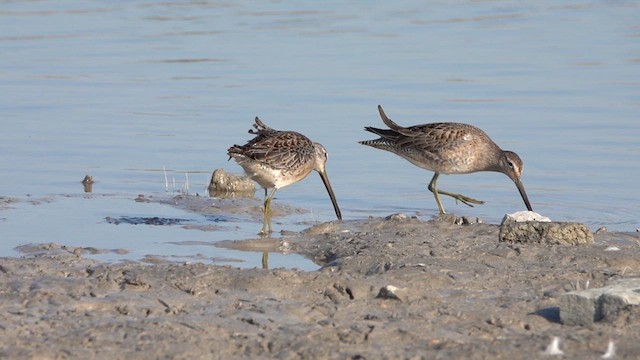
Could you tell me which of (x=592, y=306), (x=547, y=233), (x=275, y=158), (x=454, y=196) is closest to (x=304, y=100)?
(x=454, y=196)

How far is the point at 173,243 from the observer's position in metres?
8.96

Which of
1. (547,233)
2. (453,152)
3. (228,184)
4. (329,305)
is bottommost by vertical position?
(329,305)

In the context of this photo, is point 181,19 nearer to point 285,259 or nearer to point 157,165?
point 157,165

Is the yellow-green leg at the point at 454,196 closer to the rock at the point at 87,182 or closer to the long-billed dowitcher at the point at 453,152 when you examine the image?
the long-billed dowitcher at the point at 453,152

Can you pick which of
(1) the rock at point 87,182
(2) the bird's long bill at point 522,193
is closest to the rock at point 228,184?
(1) the rock at point 87,182

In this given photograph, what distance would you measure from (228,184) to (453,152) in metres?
2.01

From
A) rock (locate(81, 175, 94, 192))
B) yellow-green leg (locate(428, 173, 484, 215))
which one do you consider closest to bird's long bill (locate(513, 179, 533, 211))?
yellow-green leg (locate(428, 173, 484, 215))

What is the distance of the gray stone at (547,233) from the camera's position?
331 inches

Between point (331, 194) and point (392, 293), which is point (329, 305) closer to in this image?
point (392, 293)

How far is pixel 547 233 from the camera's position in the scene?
841 cm

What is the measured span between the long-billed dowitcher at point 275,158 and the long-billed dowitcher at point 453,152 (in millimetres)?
951

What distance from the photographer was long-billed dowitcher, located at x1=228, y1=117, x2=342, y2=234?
33.6 ft

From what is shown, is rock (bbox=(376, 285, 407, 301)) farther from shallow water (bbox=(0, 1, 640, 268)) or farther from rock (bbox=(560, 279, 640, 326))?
shallow water (bbox=(0, 1, 640, 268))

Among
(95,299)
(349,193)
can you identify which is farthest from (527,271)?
(349,193)
